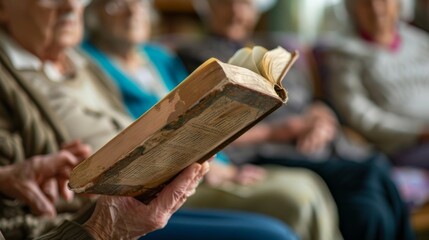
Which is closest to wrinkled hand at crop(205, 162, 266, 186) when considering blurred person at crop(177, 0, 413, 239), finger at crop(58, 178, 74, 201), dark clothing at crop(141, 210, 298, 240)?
blurred person at crop(177, 0, 413, 239)

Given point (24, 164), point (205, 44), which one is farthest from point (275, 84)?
point (205, 44)

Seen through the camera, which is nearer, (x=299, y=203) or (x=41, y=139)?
(x=41, y=139)

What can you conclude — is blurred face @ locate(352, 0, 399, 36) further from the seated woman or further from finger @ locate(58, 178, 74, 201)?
finger @ locate(58, 178, 74, 201)

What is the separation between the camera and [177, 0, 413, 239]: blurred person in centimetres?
178

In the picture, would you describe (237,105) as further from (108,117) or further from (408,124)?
(408,124)

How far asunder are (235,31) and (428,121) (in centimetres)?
69

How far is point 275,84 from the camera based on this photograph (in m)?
0.83

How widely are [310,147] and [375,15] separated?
2.11 feet

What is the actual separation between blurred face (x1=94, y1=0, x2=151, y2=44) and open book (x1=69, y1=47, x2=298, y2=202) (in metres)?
1.00

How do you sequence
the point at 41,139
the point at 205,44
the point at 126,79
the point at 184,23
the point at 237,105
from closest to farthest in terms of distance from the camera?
1. the point at 237,105
2. the point at 41,139
3. the point at 126,79
4. the point at 205,44
5. the point at 184,23

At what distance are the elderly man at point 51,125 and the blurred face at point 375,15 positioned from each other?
1.20 m

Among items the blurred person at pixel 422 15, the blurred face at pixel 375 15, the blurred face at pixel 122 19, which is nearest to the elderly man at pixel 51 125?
the blurred face at pixel 122 19

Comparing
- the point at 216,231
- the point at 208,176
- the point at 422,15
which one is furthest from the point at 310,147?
the point at 422,15

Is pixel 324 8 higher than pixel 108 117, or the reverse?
pixel 108 117
